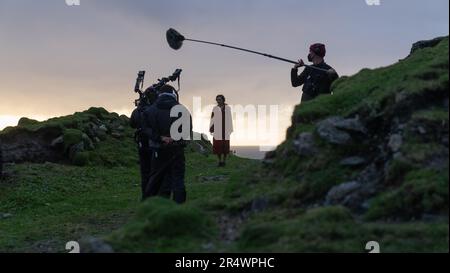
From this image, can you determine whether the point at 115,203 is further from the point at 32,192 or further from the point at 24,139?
the point at 24,139

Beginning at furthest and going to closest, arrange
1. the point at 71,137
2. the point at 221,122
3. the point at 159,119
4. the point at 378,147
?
the point at 71,137, the point at 221,122, the point at 159,119, the point at 378,147

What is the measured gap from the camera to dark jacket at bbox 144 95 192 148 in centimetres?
1409

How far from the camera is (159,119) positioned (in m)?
14.1

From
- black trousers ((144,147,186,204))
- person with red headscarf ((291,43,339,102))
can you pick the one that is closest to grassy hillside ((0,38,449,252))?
person with red headscarf ((291,43,339,102))

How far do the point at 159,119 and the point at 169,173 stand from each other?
130 cm

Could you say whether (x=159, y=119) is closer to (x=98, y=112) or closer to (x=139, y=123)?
(x=139, y=123)

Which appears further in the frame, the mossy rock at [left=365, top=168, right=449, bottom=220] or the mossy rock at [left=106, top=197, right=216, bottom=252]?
the mossy rock at [left=106, top=197, right=216, bottom=252]

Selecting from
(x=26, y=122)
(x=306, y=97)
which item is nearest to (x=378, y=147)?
(x=306, y=97)

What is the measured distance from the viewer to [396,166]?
9.39m

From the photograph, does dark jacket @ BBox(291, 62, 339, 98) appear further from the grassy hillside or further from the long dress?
the long dress

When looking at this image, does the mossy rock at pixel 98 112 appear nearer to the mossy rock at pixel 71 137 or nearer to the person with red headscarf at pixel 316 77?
the mossy rock at pixel 71 137

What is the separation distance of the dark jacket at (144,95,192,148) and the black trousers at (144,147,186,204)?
1.20 feet

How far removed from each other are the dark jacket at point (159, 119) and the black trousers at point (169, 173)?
0.37 metres

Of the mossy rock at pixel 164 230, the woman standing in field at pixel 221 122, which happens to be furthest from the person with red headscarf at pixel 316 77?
the woman standing in field at pixel 221 122
